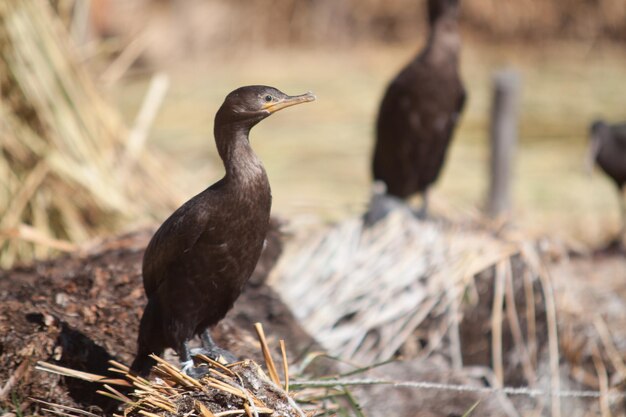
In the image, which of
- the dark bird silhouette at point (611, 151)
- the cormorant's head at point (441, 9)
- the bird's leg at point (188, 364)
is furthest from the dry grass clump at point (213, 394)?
the dark bird silhouette at point (611, 151)

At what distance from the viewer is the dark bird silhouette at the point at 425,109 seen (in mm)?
4855

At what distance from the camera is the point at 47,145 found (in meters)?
4.53

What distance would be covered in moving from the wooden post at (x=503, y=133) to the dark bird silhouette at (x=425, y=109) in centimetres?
134

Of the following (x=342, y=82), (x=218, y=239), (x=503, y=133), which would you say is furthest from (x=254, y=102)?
(x=342, y=82)

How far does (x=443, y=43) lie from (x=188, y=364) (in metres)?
2.92

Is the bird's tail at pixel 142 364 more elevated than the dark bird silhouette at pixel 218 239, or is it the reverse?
the dark bird silhouette at pixel 218 239

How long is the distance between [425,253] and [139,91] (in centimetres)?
687

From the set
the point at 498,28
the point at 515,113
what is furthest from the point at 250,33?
the point at 515,113

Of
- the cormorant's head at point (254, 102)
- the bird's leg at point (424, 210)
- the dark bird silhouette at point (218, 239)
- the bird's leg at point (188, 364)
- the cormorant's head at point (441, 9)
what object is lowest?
the bird's leg at point (424, 210)

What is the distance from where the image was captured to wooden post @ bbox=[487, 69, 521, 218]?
20.9ft

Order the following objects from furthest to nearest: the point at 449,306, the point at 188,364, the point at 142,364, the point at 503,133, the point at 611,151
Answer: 1. the point at 503,133
2. the point at 611,151
3. the point at 449,306
4. the point at 142,364
5. the point at 188,364

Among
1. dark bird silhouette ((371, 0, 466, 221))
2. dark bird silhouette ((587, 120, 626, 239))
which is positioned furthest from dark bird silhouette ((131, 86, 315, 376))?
dark bird silhouette ((587, 120, 626, 239))

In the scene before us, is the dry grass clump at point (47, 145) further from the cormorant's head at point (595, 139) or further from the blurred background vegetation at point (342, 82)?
the cormorant's head at point (595, 139)

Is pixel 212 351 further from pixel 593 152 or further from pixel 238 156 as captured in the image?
pixel 593 152
